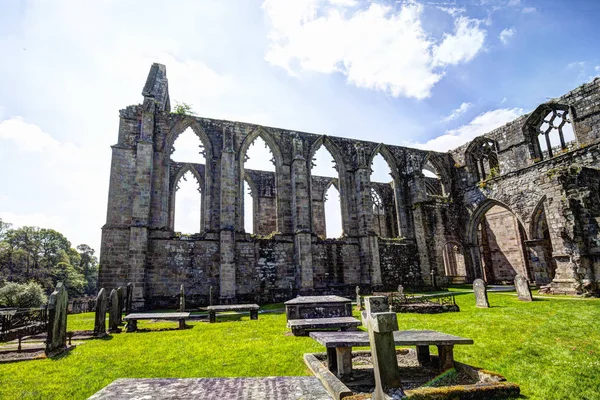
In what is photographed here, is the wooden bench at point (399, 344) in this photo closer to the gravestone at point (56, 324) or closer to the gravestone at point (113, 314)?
the gravestone at point (56, 324)

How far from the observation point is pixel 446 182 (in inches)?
903

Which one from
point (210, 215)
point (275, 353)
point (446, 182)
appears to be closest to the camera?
point (275, 353)

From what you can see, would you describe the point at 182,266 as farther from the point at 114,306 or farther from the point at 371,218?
the point at 371,218

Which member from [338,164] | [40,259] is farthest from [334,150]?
[40,259]

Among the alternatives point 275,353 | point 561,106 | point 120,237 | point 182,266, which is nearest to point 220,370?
point 275,353

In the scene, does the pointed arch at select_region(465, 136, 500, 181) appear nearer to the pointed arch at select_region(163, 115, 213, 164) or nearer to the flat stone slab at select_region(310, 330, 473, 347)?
the pointed arch at select_region(163, 115, 213, 164)

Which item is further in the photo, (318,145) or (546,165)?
(318,145)

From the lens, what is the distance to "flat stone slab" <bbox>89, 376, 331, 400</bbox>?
236 centimetres

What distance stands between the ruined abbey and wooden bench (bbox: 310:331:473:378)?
11.1 m

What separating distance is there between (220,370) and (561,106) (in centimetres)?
2122

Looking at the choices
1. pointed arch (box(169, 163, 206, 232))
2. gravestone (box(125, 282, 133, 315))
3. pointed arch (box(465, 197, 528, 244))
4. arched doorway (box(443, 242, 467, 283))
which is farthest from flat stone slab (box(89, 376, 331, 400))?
arched doorway (box(443, 242, 467, 283))

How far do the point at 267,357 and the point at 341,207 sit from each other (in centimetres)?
1428

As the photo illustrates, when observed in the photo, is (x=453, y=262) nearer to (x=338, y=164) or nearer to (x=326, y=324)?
(x=338, y=164)

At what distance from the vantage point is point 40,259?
39.5 metres
